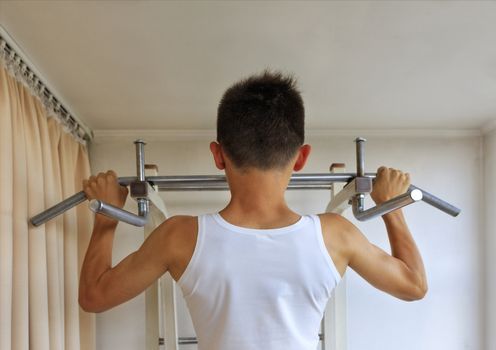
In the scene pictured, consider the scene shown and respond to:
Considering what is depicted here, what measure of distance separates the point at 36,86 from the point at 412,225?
1538 mm

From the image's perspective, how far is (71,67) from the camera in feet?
3.73

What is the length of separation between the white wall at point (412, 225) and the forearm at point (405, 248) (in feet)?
2.37

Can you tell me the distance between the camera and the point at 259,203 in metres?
0.80

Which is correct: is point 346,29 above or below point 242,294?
above

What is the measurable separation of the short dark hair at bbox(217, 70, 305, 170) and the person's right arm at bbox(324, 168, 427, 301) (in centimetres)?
18

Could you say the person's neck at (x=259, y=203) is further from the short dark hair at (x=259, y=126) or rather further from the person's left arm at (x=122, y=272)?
the person's left arm at (x=122, y=272)

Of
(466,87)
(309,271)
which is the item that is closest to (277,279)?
(309,271)

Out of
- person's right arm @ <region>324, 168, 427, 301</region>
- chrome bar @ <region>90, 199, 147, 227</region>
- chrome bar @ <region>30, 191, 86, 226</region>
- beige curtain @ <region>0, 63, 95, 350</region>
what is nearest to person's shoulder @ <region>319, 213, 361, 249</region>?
person's right arm @ <region>324, 168, 427, 301</region>

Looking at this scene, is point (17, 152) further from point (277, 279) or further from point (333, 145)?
point (333, 145)

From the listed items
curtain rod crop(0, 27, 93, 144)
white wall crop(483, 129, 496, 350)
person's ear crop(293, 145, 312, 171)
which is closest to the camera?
person's ear crop(293, 145, 312, 171)

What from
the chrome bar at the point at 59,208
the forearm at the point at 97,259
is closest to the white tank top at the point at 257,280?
the forearm at the point at 97,259

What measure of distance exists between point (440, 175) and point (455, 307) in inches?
22.7

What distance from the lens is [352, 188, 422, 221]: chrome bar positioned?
2.89ft

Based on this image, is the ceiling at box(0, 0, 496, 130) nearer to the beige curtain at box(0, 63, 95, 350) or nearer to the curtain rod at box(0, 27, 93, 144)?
the curtain rod at box(0, 27, 93, 144)
